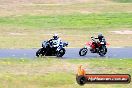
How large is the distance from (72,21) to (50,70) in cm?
2680

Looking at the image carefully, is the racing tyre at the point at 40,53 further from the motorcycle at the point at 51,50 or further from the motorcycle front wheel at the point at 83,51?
the motorcycle front wheel at the point at 83,51

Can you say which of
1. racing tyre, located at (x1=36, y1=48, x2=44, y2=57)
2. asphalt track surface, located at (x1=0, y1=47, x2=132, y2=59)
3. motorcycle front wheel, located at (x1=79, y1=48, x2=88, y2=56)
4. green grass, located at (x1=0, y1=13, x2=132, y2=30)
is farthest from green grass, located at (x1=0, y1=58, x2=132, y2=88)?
green grass, located at (x1=0, y1=13, x2=132, y2=30)

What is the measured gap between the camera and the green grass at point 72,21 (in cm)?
4777

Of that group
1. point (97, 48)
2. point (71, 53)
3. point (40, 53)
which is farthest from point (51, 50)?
point (97, 48)

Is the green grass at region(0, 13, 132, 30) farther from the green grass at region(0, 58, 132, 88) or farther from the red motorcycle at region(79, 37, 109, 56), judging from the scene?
the green grass at region(0, 58, 132, 88)

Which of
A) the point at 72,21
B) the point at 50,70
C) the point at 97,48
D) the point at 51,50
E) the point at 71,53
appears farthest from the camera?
the point at 72,21

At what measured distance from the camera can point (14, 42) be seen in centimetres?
3588

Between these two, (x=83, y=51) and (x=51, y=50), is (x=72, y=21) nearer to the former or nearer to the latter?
(x=83, y=51)

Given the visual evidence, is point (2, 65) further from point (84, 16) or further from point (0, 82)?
point (84, 16)

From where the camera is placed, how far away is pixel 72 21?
50.7 metres

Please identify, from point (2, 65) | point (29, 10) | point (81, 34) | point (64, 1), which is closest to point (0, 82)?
point (2, 65)

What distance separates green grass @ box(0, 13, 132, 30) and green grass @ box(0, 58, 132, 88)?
19595mm

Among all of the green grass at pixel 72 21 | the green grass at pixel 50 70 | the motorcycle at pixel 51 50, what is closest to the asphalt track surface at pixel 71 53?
the motorcycle at pixel 51 50

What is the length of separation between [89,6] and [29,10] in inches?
376
